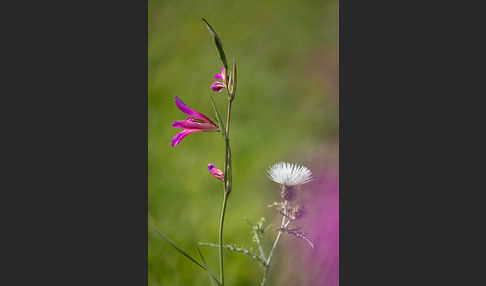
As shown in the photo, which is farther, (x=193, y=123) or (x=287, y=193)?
(x=287, y=193)

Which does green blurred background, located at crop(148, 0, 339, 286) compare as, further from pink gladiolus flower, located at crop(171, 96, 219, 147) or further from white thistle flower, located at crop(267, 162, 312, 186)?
pink gladiolus flower, located at crop(171, 96, 219, 147)

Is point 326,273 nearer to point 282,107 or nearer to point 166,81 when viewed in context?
point 282,107

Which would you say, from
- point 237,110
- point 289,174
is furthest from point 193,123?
point 237,110

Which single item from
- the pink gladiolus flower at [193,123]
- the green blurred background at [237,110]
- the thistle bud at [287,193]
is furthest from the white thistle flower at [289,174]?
the pink gladiolus flower at [193,123]

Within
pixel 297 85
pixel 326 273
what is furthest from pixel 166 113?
pixel 326 273

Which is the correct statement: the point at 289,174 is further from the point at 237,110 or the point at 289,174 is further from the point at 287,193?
the point at 237,110

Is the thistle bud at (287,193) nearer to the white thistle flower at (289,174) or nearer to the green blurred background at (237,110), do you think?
the white thistle flower at (289,174)

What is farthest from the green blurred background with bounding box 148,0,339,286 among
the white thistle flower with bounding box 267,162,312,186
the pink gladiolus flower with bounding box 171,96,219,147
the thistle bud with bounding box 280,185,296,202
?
the pink gladiolus flower with bounding box 171,96,219,147
